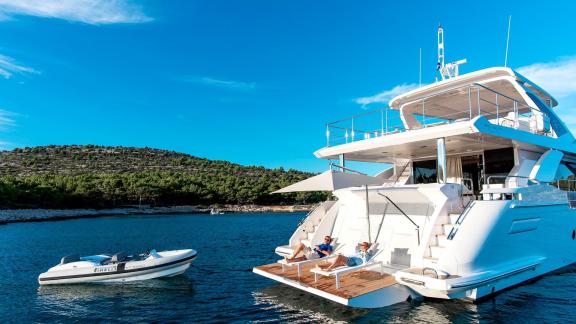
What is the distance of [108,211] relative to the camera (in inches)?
2603

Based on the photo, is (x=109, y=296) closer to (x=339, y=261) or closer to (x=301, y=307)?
(x=301, y=307)

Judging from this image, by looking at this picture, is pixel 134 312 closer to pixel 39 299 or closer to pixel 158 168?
pixel 39 299

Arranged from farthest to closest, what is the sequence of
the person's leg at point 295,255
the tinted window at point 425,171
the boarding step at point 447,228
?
the tinted window at point 425,171
the person's leg at point 295,255
the boarding step at point 447,228

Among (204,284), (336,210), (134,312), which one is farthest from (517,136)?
(134,312)

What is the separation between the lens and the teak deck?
803 centimetres

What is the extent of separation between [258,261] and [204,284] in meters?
4.46

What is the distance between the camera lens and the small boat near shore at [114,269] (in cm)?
1206

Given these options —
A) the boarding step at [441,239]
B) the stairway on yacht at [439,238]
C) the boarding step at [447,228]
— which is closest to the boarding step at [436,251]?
the stairway on yacht at [439,238]

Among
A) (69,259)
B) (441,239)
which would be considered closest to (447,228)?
(441,239)

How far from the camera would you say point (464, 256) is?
8.30m

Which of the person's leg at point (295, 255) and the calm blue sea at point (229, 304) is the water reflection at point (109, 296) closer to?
the calm blue sea at point (229, 304)

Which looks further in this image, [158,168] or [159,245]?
[158,168]

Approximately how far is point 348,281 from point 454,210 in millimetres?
3352

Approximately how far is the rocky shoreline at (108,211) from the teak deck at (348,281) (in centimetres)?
4987
